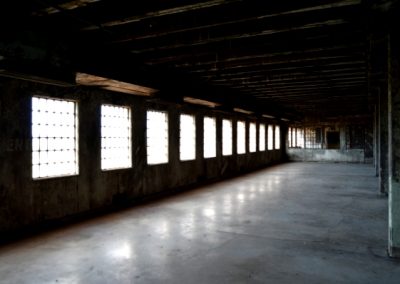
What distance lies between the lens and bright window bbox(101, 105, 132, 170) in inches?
299

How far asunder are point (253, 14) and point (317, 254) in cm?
323

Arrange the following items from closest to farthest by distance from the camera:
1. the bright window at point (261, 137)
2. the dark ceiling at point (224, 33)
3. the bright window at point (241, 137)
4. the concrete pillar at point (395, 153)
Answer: the dark ceiling at point (224, 33), the concrete pillar at point (395, 153), the bright window at point (241, 137), the bright window at point (261, 137)

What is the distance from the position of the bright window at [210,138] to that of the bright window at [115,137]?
4346 millimetres

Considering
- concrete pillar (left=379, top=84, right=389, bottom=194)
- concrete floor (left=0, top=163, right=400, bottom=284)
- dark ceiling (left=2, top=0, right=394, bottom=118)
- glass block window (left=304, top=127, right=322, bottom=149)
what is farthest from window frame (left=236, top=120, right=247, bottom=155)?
glass block window (left=304, top=127, right=322, bottom=149)

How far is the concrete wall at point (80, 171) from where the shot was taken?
545cm

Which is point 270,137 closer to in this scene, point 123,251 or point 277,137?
point 277,137

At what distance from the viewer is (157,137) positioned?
31.0 feet

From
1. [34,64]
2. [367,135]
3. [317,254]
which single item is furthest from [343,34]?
[367,135]

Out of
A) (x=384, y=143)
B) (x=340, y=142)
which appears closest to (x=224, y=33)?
(x=384, y=143)

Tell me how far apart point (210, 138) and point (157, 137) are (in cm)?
356

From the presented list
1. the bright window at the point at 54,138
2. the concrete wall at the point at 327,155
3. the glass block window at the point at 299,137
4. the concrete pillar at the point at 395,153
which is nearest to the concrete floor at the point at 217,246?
the concrete pillar at the point at 395,153

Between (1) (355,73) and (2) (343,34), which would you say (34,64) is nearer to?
(2) (343,34)

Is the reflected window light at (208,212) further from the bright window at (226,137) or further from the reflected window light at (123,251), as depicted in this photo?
the bright window at (226,137)

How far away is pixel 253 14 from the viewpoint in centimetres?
380
